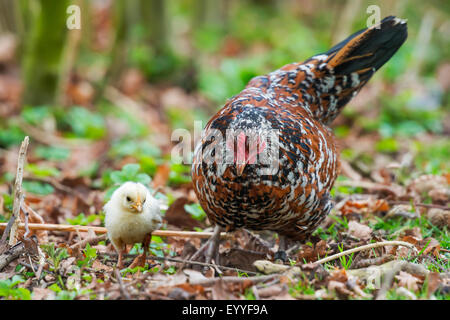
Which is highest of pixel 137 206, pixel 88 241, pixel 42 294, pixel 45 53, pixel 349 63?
pixel 45 53

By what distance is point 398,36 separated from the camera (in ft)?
16.7

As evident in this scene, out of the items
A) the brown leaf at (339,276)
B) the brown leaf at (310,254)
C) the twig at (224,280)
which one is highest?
the brown leaf at (310,254)

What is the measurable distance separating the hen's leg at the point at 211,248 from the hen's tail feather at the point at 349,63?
1.49 meters

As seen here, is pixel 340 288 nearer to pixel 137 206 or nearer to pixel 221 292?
pixel 221 292

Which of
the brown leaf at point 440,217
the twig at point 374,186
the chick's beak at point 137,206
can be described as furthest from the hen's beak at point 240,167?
the twig at point 374,186

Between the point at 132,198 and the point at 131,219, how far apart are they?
156mm

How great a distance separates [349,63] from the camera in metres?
5.08

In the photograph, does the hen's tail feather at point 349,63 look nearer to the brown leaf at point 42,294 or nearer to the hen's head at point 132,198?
the hen's head at point 132,198

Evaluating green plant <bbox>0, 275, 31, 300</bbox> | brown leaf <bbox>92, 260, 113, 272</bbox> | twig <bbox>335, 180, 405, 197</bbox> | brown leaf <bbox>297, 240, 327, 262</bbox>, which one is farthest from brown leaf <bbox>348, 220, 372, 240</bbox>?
green plant <bbox>0, 275, 31, 300</bbox>

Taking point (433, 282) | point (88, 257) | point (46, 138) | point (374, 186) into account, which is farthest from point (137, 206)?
point (46, 138)

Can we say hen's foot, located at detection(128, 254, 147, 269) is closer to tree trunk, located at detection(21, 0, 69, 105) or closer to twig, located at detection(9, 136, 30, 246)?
twig, located at detection(9, 136, 30, 246)

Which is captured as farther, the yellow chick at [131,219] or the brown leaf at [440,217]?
the brown leaf at [440,217]

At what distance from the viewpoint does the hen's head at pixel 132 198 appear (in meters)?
3.81

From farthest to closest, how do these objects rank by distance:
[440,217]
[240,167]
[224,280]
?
[440,217] < [240,167] < [224,280]
